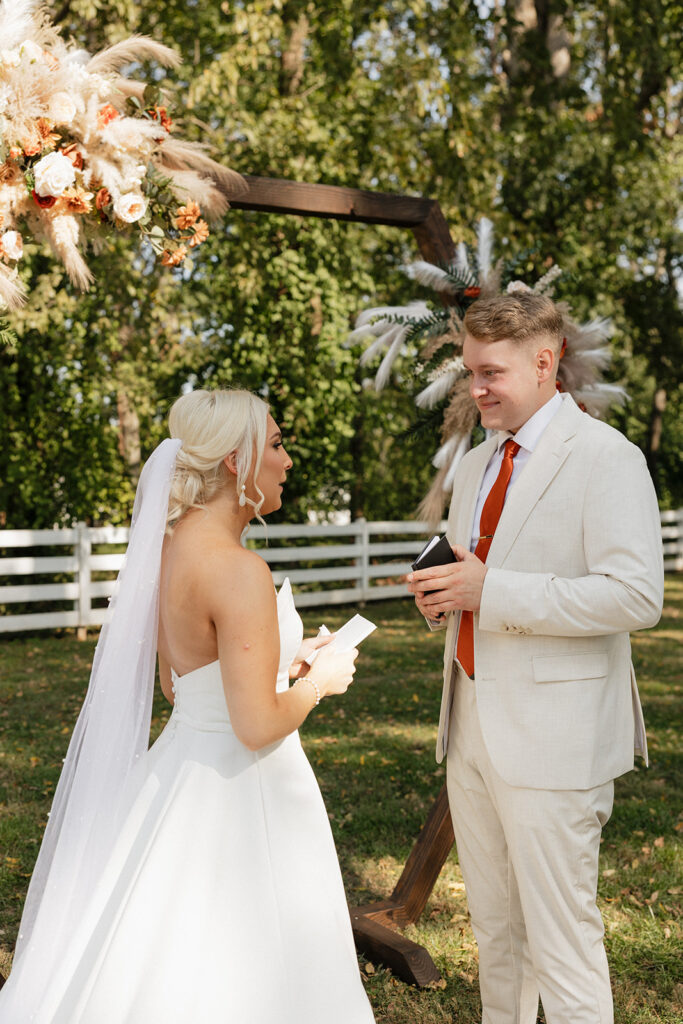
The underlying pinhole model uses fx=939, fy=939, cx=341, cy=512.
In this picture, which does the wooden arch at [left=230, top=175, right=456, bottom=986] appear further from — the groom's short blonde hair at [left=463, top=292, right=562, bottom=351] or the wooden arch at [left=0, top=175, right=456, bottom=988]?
the groom's short blonde hair at [left=463, top=292, right=562, bottom=351]

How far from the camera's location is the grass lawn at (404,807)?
3705 mm

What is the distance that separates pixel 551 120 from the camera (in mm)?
13281

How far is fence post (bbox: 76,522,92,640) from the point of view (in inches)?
443

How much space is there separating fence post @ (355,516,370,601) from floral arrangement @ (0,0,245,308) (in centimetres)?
1041

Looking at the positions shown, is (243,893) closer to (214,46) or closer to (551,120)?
(214,46)

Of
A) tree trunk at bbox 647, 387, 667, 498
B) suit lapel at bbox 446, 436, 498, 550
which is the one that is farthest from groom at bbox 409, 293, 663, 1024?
tree trunk at bbox 647, 387, 667, 498

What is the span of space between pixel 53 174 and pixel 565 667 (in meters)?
2.38

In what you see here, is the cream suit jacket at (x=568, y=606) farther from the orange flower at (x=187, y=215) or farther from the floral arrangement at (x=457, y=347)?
the orange flower at (x=187, y=215)

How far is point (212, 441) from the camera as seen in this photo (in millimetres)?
2641

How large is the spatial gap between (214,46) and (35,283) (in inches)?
150

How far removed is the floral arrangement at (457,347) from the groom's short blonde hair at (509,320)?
1.00 metres

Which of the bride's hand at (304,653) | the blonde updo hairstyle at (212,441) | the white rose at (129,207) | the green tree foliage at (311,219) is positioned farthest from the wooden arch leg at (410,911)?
the green tree foliage at (311,219)

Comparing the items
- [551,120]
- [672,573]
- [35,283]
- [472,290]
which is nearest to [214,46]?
[35,283]

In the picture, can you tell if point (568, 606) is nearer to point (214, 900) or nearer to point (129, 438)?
point (214, 900)
